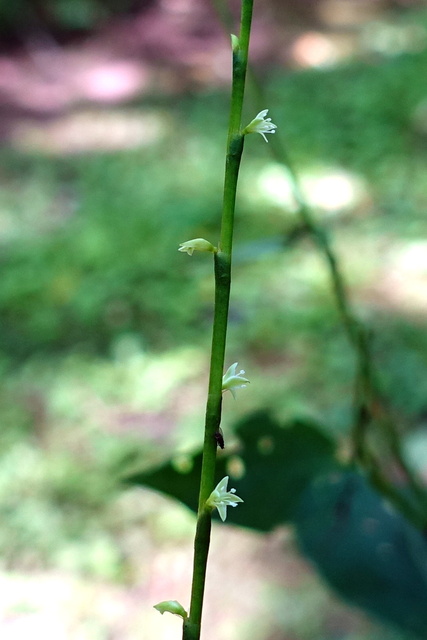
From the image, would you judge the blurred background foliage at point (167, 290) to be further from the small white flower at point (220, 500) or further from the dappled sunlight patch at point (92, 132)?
the small white flower at point (220, 500)

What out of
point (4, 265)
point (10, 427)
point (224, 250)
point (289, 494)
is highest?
point (4, 265)

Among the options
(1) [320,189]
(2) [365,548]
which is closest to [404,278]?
(1) [320,189]

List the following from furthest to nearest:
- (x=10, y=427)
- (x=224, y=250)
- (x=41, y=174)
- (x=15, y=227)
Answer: (x=41, y=174)
(x=15, y=227)
(x=10, y=427)
(x=224, y=250)

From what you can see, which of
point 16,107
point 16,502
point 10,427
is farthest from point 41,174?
point 16,502

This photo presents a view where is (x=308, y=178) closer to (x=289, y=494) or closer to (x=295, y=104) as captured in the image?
(x=295, y=104)

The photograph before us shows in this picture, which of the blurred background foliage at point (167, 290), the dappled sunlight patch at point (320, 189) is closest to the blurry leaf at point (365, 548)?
the blurred background foliage at point (167, 290)

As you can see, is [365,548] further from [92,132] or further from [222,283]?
[92,132]
